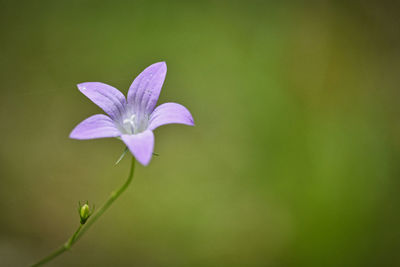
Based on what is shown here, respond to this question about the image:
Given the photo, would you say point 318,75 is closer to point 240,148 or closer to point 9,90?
point 240,148

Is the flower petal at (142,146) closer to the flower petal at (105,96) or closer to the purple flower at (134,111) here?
the purple flower at (134,111)

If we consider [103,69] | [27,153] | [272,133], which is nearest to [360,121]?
[272,133]

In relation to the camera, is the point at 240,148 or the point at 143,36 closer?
the point at 240,148

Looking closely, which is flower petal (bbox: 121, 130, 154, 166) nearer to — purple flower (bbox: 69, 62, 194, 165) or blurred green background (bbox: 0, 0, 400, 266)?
purple flower (bbox: 69, 62, 194, 165)

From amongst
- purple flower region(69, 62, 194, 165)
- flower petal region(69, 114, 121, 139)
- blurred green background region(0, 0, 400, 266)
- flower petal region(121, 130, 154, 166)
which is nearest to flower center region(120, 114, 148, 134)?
purple flower region(69, 62, 194, 165)

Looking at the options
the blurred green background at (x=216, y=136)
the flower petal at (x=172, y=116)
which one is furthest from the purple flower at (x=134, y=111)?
the blurred green background at (x=216, y=136)

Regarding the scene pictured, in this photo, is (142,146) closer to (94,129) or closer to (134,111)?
(94,129)
